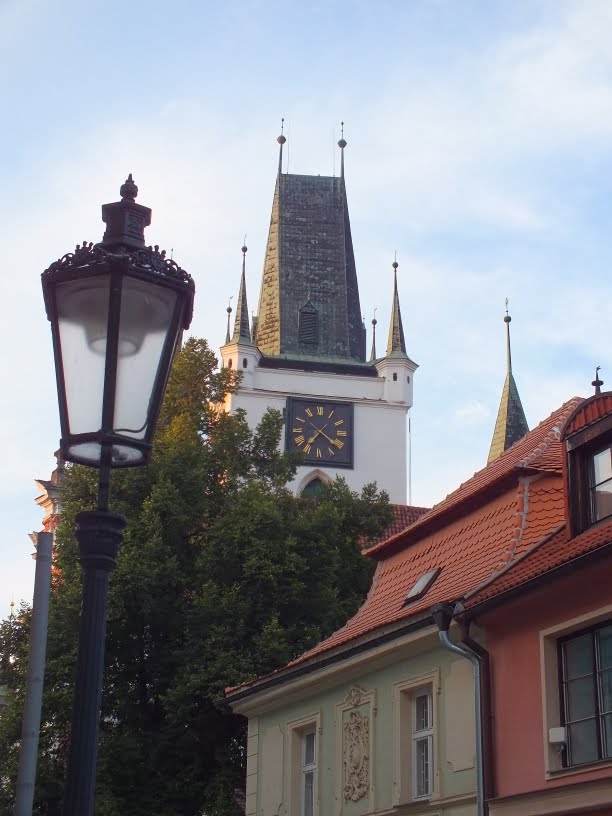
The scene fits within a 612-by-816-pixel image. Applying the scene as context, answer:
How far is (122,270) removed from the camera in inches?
205

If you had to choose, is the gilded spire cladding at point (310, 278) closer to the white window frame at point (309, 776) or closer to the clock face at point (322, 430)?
the clock face at point (322, 430)

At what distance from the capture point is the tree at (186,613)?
23703 millimetres

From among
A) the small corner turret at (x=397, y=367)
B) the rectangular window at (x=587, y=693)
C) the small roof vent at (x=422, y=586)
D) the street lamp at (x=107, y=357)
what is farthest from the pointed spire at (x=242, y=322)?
the street lamp at (x=107, y=357)

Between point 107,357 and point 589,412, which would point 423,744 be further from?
point 107,357

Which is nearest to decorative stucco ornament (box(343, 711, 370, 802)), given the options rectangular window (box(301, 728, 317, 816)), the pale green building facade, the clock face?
the pale green building facade

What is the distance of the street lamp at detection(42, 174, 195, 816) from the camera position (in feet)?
16.9

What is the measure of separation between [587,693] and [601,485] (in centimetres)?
239

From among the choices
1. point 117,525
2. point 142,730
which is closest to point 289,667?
point 142,730

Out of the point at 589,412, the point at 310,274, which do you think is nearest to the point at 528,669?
the point at 589,412

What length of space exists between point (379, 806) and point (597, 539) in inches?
222

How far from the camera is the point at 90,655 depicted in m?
4.87

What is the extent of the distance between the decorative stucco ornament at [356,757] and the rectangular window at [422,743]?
2.86ft

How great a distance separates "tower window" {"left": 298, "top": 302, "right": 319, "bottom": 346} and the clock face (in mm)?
6020

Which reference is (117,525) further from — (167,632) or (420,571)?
(167,632)
